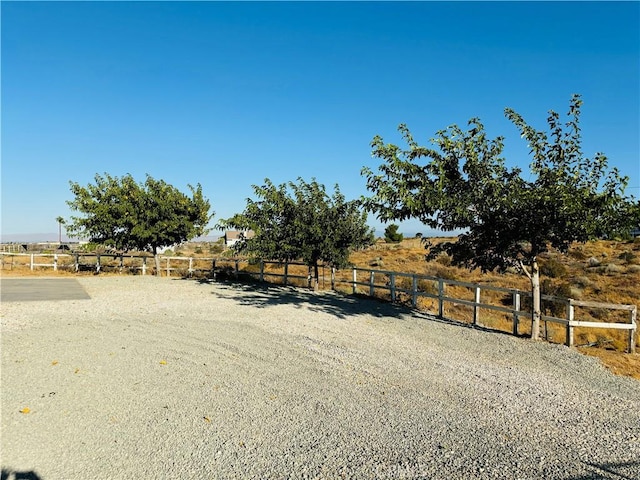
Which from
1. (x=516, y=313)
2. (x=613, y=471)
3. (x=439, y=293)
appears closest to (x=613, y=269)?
(x=439, y=293)

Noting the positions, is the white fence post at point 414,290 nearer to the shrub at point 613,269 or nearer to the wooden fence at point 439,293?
the wooden fence at point 439,293

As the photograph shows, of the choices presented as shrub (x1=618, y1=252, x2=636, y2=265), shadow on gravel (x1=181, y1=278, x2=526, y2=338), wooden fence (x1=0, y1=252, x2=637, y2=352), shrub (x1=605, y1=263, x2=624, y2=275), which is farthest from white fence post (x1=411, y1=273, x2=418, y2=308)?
shrub (x1=618, y1=252, x2=636, y2=265)

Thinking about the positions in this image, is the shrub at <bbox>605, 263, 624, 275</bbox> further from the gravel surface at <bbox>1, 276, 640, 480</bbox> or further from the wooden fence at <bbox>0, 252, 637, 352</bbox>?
the gravel surface at <bbox>1, 276, 640, 480</bbox>

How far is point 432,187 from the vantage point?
10.1 m

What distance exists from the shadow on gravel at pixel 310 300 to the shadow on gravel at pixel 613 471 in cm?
820

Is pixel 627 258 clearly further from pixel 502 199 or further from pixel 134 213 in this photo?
pixel 134 213

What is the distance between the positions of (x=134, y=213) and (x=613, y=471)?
22.5m

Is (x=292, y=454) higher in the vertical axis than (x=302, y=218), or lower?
lower

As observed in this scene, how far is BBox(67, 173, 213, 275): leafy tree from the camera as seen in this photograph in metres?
22.4

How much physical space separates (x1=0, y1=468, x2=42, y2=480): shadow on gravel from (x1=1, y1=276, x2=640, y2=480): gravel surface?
31mm

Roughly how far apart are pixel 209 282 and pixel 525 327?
14.5m

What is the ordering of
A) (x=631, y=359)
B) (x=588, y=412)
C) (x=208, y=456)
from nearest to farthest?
(x=208, y=456)
(x=588, y=412)
(x=631, y=359)

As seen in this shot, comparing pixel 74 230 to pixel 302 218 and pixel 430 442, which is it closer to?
pixel 302 218

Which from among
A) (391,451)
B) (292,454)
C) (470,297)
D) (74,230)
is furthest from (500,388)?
(74,230)
